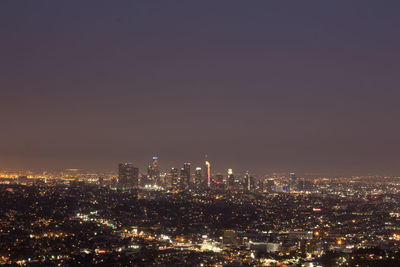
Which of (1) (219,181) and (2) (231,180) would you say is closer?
(1) (219,181)

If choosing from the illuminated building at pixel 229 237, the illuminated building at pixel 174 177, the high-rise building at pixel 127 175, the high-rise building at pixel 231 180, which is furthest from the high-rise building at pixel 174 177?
the illuminated building at pixel 229 237

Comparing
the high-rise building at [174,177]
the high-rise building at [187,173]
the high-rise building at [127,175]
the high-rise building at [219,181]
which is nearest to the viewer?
the high-rise building at [127,175]

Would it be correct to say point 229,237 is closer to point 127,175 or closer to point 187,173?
point 127,175

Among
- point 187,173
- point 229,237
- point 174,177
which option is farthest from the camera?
point 187,173

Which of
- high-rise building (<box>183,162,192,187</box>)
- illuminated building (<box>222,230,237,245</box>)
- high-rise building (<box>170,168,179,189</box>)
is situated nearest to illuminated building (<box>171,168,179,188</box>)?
high-rise building (<box>170,168,179,189</box>)

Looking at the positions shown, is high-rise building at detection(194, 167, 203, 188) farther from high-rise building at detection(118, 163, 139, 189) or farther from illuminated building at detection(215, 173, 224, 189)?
high-rise building at detection(118, 163, 139, 189)

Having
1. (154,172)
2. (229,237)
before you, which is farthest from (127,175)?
(229,237)

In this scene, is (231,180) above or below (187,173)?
below

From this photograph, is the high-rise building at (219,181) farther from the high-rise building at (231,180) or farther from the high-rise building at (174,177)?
the high-rise building at (174,177)

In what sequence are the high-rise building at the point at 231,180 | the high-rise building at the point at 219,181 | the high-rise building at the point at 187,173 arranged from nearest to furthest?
the high-rise building at the point at 219,181 → the high-rise building at the point at 187,173 → the high-rise building at the point at 231,180
